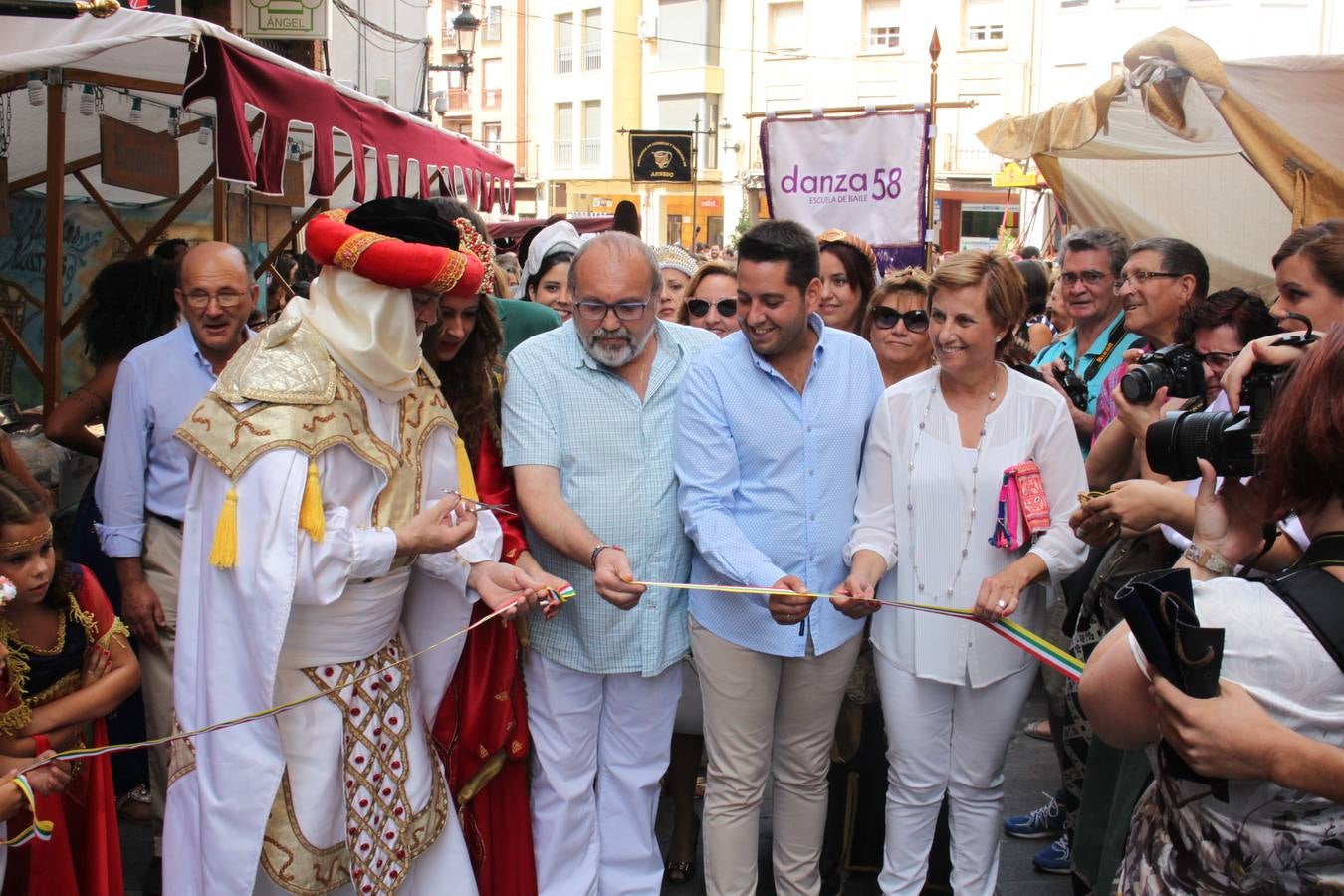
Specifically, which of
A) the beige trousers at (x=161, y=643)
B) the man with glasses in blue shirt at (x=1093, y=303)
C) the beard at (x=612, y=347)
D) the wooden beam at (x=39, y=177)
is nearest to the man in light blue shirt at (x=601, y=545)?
the beard at (x=612, y=347)

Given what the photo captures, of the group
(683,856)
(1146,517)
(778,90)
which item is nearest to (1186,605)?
(1146,517)

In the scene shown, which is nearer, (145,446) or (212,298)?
(145,446)

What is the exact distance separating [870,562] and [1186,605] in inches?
67.3

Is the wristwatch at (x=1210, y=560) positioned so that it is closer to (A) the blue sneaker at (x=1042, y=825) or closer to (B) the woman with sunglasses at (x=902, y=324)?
(B) the woman with sunglasses at (x=902, y=324)

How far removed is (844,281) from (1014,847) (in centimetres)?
233

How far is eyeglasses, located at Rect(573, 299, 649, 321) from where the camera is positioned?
332cm

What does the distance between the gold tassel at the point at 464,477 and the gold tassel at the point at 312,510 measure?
0.53 metres

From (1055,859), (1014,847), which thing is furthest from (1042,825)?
(1055,859)

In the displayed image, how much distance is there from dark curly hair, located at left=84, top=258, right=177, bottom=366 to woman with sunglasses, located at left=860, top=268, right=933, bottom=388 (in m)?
2.82

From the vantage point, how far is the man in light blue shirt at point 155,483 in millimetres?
3664

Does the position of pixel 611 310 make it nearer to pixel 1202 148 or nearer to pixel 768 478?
pixel 768 478

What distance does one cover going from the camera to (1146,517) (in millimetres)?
2664

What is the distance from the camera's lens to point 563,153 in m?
45.0

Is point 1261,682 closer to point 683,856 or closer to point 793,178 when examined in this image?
point 683,856
